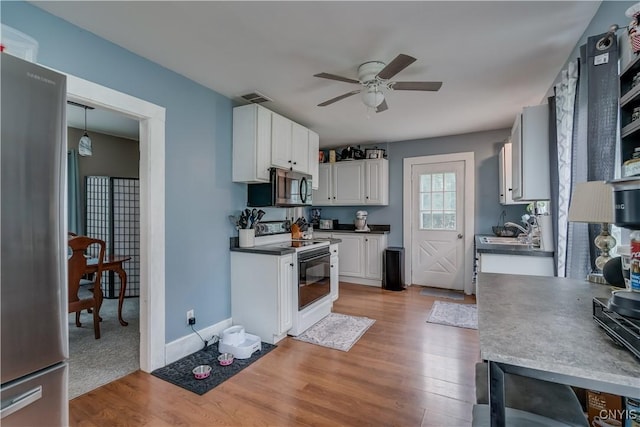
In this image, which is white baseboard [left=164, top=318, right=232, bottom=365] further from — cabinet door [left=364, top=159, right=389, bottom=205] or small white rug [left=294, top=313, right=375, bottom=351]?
cabinet door [left=364, top=159, right=389, bottom=205]

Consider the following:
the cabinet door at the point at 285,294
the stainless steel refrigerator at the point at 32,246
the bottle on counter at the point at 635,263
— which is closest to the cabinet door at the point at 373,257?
the cabinet door at the point at 285,294

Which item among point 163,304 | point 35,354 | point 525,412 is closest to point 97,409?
point 163,304

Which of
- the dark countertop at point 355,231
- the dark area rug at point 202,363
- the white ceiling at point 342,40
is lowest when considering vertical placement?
the dark area rug at point 202,363

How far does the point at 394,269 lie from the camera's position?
4676 millimetres

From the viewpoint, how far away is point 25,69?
1125 mm

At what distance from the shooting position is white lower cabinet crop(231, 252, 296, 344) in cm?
279

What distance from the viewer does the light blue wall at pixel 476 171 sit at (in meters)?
4.34

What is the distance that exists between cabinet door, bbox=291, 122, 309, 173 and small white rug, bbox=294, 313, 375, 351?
1.84 m

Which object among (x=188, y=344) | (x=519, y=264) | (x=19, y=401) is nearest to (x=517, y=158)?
(x=519, y=264)

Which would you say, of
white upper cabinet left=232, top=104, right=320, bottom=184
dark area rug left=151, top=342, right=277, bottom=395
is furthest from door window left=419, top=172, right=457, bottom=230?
dark area rug left=151, top=342, right=277, bottom=395

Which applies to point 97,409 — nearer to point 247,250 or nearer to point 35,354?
point 35,354

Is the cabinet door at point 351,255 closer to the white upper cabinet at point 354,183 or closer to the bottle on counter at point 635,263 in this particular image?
the white upper cabinet at point 354,183

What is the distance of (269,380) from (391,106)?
115 inches

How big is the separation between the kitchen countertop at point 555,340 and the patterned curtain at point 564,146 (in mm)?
788
